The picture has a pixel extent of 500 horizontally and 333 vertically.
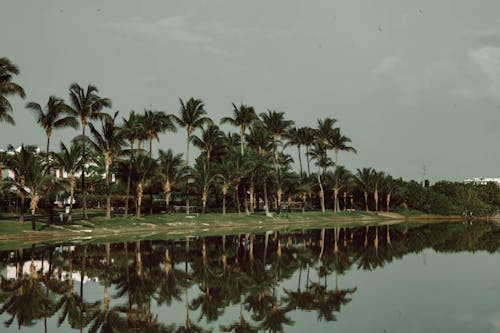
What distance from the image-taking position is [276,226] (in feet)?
246

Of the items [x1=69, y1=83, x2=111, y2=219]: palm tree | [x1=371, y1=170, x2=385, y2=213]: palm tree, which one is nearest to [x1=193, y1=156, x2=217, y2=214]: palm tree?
[x1=69, y1=83, x2=111, y2=219]: palm tree

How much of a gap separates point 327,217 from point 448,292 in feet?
223

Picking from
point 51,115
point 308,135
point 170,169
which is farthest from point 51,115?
point 308,135

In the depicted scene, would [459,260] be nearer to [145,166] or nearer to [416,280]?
[416,280]

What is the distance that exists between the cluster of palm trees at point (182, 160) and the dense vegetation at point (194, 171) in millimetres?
123

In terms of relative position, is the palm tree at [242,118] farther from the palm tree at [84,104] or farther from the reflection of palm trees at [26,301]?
the reflection of palm trees at [26,301]

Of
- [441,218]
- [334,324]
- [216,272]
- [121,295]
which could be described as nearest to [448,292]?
[334,324]

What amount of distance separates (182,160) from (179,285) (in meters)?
49.7

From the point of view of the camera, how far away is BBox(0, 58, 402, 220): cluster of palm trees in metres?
50.8

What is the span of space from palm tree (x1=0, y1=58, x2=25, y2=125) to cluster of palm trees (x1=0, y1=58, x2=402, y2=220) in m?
0.09

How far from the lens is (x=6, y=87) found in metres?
47.6

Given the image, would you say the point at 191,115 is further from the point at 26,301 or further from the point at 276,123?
the point at 26,301

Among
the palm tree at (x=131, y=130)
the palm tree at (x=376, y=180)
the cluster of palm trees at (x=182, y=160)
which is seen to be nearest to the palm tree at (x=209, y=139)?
the cluster of palm trees at (x=182, y=160)

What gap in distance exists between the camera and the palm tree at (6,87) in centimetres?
4738
